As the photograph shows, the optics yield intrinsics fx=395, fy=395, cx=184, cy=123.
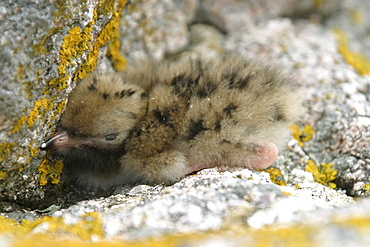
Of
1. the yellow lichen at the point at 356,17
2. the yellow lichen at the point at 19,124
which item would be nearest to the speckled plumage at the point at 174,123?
the yellow lichen at the point at 19,124

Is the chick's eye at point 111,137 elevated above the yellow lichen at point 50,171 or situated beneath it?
elevated above

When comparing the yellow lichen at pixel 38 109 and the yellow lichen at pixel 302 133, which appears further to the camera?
the yellow lichen at pixel 302 133

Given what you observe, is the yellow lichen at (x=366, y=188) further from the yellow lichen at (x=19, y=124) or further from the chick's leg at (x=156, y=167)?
the yellow lichen at (x=19, y=124)

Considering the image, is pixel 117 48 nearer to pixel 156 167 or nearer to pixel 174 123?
pixel 174 123

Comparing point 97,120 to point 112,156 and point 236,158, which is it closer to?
point 112,156

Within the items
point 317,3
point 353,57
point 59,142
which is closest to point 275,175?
point 59,142

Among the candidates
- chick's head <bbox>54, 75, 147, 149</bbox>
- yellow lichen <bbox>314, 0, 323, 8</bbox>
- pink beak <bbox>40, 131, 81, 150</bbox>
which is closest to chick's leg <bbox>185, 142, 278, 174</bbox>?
chick's head <bbox>54, 75, 147, 149</bbox>

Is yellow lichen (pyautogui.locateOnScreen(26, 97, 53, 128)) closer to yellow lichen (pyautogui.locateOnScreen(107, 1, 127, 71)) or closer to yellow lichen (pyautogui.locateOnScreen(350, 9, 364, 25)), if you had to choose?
yellow lichen (pyautogui.locateOnScreen(107, 1, 127, 71))
